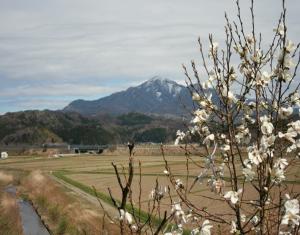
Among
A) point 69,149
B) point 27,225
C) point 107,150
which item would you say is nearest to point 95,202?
point 27,225

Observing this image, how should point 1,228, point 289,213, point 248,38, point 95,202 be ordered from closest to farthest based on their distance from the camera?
point 289,213 < point 248,38 < point 1,228 < point 95,202

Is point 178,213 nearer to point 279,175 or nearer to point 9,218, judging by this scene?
point 279,175

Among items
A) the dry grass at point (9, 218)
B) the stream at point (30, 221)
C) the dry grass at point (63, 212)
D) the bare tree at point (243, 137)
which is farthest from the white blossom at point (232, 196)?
the stream at point (30, 221)

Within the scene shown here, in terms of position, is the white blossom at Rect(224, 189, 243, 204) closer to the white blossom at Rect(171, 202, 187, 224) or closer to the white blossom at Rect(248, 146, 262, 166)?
the white blossom at Rect(248, 146, 262, 166)

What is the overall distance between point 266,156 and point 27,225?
29.7 metres

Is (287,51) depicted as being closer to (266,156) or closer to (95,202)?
(266,156)

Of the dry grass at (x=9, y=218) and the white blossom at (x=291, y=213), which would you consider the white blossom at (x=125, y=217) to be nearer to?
the white blossom at (x=291, y=213)

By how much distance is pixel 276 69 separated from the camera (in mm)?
5141

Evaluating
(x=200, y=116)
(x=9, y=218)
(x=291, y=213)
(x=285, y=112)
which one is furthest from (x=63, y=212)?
(x=291, y=213)

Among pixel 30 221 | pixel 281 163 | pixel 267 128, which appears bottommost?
pixel 30 221

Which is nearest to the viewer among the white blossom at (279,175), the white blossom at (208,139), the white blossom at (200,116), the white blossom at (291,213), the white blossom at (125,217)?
the white blossom at (291,213)

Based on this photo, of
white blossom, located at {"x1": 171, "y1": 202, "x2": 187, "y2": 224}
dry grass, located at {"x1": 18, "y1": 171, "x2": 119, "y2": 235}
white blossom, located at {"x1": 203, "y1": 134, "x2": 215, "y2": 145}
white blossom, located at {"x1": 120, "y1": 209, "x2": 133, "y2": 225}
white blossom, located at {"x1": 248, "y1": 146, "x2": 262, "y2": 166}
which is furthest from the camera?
dry grass, located at {"x1": 18, "y1": 171, "x2": 119, "y2": 235}

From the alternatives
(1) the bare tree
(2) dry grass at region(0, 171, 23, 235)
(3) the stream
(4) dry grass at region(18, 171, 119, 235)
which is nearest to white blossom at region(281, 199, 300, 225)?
(1) the bare tree

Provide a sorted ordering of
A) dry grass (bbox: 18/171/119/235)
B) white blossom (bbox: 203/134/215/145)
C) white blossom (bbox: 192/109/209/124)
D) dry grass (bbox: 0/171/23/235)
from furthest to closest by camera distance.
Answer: dry grass (bbox: 18/171/119/235) < dry grass (bbox: 0/171/23/235) < white blossom (bbox: 192/109/209/124) < white blossom (bbox: 203/134/215/145)
